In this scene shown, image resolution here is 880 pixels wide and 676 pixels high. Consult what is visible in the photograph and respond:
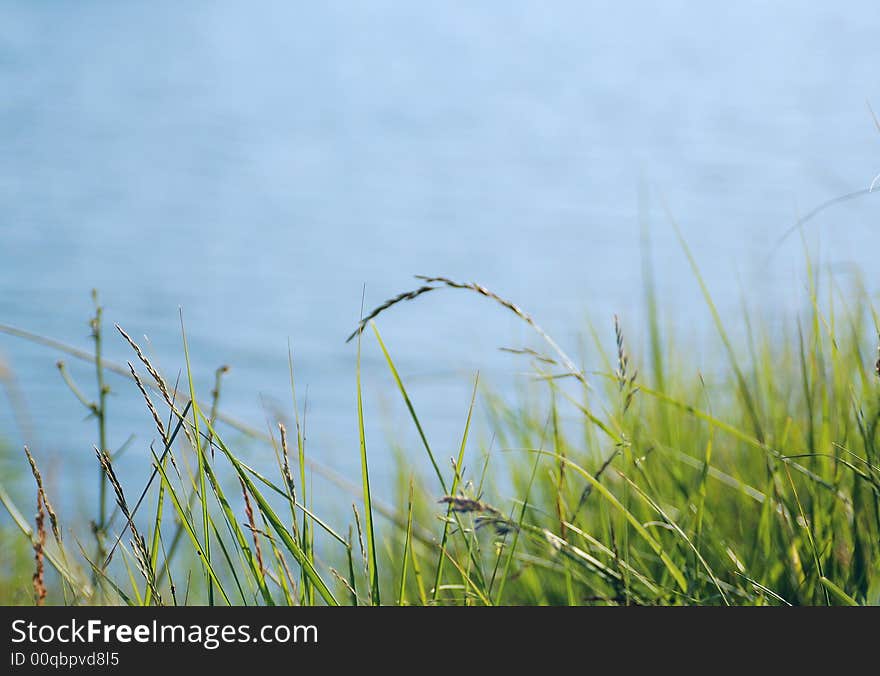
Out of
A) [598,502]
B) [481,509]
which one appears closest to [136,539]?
[481,509]

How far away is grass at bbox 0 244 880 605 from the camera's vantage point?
97 centimetres

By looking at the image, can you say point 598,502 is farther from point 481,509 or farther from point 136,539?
point 136,539

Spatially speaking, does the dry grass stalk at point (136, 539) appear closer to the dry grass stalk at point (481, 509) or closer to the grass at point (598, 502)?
the grass at point (598, 502)

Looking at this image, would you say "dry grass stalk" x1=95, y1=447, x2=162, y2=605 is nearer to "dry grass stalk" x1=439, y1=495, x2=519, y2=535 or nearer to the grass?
the grass

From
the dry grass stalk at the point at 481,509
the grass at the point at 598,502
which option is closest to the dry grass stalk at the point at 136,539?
the grass at the point at 598,502

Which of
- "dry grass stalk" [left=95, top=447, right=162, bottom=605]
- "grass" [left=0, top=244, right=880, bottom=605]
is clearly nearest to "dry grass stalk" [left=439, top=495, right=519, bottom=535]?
"grass" [left=0, top=244, right=880, bottom=605]

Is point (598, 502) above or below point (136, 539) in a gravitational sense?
above

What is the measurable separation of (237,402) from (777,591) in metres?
9.55

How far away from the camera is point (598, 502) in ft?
5.75

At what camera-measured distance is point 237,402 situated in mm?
10328

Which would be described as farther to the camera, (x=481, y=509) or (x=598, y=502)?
(x=598, y=502)
